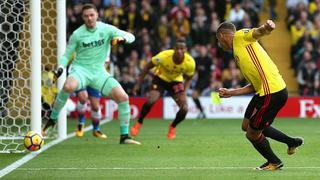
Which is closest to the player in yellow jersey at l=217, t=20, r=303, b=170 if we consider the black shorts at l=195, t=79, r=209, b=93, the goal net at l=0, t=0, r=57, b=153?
the goal net at l=0, t=0, r=57, b=153

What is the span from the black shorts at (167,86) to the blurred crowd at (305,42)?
933 centimetres

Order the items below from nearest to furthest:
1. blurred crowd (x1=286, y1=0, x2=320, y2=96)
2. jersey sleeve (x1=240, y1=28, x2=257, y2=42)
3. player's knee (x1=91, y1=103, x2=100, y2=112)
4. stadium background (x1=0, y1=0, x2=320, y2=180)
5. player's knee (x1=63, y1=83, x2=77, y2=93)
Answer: jersey sleeve (x1=240, y1=28, x2=257, y2=42) → stadium background (x1=0, y1=0, x2=320, y2=180) → player's knee (x1=63, y1=83, x2=77, y2=93) → player's knee (x1=91, y1=103, x2=100, y2=112) → blurred crowd (x1=286, y1=0, x2=320, y2=96)

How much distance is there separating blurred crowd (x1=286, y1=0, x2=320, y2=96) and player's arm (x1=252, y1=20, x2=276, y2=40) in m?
15.2

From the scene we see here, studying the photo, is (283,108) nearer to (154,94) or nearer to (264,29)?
(154,94)

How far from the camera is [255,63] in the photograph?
9141 millimetres

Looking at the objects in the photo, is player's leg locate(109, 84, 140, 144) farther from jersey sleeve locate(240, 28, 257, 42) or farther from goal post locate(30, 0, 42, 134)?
jersey sleeve locate(240, 28, 257, 42)

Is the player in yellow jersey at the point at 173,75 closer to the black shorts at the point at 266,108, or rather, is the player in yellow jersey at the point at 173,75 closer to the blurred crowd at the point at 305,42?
the black shorts at the point at 266,108

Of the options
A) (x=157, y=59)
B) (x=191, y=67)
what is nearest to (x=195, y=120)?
(x=191, y=67)

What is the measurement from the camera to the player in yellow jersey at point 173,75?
590 inches

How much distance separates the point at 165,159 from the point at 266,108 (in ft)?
6.55

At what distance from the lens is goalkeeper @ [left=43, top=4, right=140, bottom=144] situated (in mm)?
12984

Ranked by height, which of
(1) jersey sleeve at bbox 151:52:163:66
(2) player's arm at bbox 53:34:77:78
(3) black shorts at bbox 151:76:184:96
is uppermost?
(2) player's arm at bbox 53:34:77:78

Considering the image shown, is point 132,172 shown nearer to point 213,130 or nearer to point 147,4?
point 213,130

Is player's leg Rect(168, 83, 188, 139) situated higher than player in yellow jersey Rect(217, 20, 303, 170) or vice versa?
player in yellow jersey Rect(217, 20, 303, 170)
